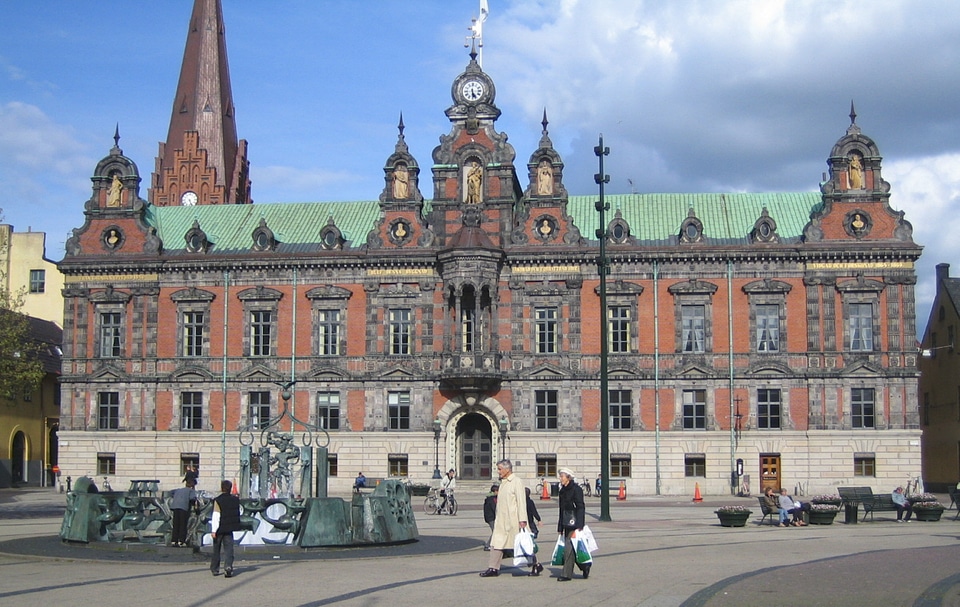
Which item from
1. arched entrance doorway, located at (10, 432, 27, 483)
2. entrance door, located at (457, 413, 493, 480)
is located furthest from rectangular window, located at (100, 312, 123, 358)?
entrance door, located at (457, 413, 493, 480)

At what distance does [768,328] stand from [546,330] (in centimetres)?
1111

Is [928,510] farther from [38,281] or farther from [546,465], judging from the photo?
[38,281]

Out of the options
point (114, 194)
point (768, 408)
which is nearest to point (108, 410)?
point (114, 194)

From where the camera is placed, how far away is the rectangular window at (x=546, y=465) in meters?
60.7

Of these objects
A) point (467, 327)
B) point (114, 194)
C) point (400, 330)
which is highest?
point (114, 194)

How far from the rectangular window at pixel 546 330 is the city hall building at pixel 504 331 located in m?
0.10

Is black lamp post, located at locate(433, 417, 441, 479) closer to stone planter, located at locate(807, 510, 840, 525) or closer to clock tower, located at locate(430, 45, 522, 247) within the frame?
clock tower, located at locate(430, 45, 522, 247)

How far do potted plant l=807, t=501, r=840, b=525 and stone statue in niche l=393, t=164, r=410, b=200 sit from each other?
102ft

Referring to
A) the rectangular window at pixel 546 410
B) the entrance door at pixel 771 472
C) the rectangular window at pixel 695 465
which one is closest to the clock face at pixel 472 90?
the rectangular window at pixel 546 410

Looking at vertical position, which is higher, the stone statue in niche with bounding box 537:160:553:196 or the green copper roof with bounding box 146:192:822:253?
the stone statue in niche with bounding box 537:160:553:196

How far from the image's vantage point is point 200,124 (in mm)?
96000

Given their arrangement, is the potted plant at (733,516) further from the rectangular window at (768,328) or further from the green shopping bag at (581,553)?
the rectangular window at (768,328)

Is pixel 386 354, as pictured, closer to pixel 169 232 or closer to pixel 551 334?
pixel 551 334

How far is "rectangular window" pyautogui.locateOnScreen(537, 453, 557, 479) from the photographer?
60656 mm
